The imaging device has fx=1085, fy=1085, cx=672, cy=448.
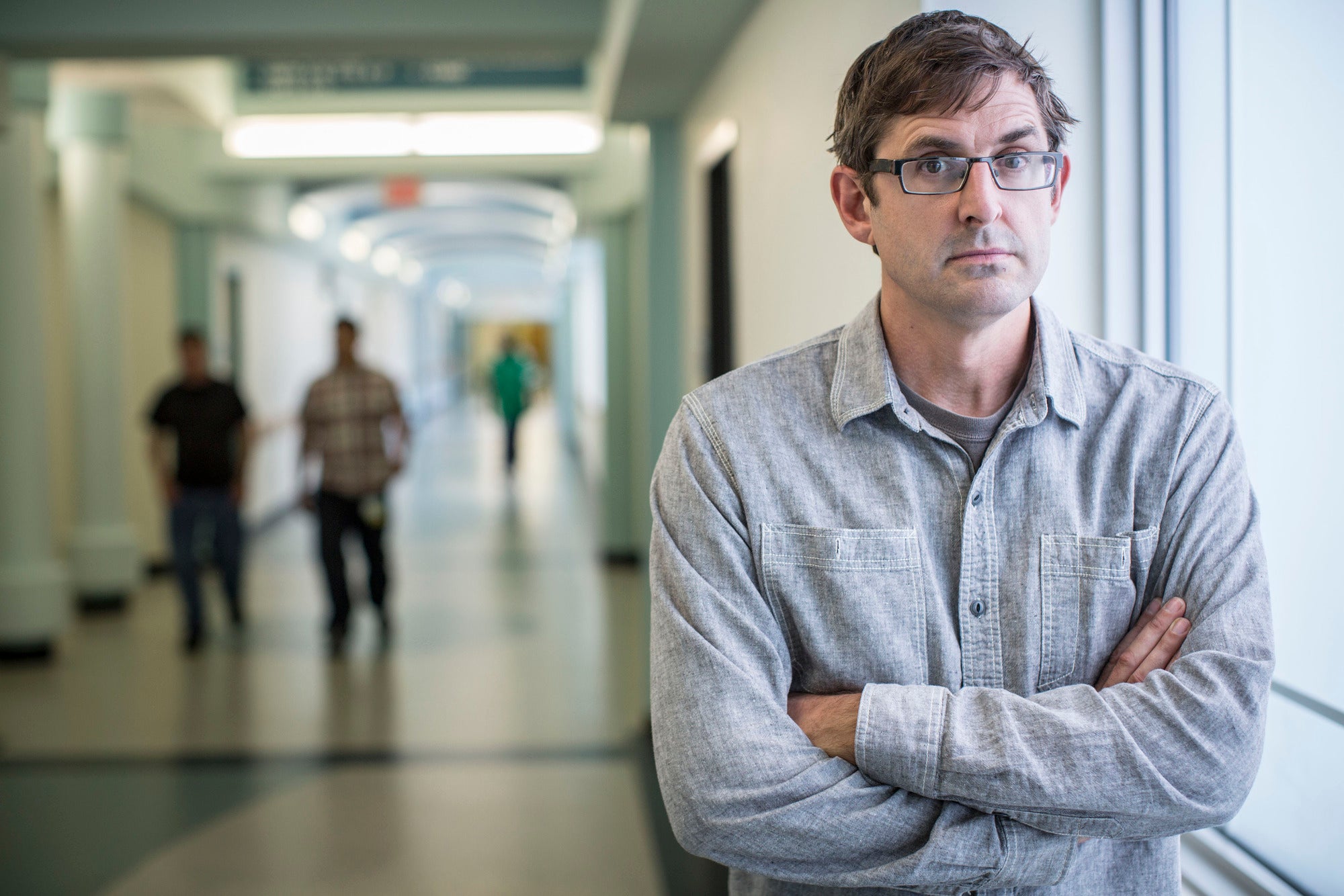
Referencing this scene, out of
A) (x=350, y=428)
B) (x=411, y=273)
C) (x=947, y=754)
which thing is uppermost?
(x=411, y=273)

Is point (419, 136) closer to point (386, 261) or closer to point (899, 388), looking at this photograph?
point (899, 388)

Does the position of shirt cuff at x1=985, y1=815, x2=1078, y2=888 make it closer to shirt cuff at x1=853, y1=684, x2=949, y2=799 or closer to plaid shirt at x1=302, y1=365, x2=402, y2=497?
shirt cuff at x1=853, y1=684, x2=949, y2=799

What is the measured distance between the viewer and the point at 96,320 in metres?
7.95

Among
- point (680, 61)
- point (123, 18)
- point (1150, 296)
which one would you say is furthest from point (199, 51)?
point (1150, 296)

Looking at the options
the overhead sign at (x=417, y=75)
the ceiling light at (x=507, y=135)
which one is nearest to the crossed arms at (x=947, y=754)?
the overhead sign at (x=417, y=75)

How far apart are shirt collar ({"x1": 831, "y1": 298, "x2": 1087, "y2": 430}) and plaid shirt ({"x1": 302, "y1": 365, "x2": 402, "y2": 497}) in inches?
205

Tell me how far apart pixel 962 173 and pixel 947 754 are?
0.73 metres

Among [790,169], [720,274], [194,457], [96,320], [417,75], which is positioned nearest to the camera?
[790,169]

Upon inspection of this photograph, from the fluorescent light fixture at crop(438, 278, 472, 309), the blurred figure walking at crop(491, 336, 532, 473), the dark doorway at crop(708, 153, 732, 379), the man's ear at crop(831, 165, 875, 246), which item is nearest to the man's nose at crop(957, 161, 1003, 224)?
the man's ear at crop(831, 165, 875, 246)

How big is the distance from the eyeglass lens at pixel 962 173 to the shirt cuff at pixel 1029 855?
0.81 meters

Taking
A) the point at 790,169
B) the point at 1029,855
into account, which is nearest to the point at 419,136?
the point at 790,169

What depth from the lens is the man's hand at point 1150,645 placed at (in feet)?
4.64

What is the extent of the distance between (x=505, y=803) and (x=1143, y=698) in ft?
11.0

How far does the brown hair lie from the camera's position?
1389 millimetres
